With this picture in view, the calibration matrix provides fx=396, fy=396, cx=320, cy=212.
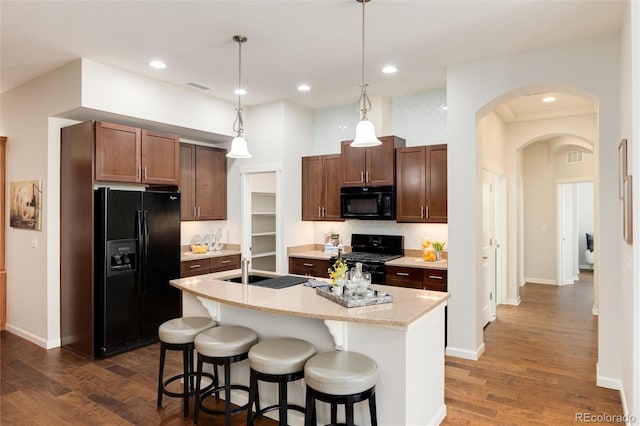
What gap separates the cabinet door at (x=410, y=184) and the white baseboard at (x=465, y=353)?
1508 mm

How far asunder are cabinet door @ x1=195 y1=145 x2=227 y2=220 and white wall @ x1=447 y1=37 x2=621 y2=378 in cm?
336

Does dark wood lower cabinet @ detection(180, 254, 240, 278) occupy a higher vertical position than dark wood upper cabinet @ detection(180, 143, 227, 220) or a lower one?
lower

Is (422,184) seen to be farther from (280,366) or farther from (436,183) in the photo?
(280,366)

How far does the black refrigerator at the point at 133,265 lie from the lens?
4125 mm

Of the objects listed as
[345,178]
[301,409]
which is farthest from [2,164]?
[301,409]

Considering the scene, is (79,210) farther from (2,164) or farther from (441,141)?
(441,141)

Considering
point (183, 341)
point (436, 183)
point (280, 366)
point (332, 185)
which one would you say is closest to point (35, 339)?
point (183, 341)

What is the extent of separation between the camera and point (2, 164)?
5.11m

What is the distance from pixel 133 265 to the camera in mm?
4375

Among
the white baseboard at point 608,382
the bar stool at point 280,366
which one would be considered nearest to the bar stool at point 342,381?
the bar stool at point 280,366

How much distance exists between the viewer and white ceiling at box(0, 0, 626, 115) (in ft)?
→ 9.82

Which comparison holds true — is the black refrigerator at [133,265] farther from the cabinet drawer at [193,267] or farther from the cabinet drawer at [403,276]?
the cabinet drawer at [403,276]

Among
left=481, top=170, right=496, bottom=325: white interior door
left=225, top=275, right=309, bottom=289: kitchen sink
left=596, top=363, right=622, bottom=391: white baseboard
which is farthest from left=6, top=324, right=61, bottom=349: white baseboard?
left=596, top=363, right=622, bottom=391: white baseboard

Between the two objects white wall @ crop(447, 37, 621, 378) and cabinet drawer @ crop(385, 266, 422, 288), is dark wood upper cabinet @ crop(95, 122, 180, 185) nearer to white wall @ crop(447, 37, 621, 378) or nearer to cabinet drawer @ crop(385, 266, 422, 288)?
cabinet drawer @ crop(385, 266, 422, 288)
